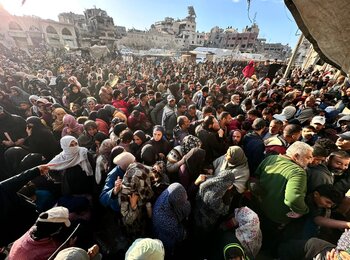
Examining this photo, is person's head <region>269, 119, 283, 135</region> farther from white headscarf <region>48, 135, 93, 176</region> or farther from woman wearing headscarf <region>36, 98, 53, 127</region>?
woman wearing headscarf <region>36, 98, 53, 127</region>

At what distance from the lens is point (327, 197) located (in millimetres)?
1979

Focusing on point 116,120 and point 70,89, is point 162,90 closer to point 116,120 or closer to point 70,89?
point 70,89

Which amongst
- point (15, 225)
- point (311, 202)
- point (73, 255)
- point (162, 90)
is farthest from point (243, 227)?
point (162, 90)

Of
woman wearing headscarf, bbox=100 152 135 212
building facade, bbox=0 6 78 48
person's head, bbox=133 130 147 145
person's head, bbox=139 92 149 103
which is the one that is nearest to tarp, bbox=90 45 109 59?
building facade, bbox=0 6 78 48

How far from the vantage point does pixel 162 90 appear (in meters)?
8.05

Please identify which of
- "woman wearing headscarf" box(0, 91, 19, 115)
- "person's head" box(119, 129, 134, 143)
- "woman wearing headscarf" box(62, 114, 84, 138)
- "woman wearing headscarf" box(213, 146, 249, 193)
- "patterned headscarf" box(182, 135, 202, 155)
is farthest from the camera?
"woman wearing headscarf" box(0, 91, 19, 115)

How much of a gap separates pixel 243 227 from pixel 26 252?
82.1 inches

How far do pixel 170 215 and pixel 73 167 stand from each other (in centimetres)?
156

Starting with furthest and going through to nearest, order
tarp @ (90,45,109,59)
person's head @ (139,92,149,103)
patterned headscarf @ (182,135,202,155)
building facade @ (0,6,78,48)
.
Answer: building facade @ (0,6,78,48) → tarp @ (90,45,109,59) → person's head @ (139,92,149,103) → patterned headscarf @ (182,135,202,155)

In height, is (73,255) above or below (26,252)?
above

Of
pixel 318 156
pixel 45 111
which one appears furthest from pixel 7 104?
pixel 318 156

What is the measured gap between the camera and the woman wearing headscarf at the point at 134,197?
2096 millimetres

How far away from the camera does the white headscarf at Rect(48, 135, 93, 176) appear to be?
2.62 metres

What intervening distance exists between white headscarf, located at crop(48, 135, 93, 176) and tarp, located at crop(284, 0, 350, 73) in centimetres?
302
